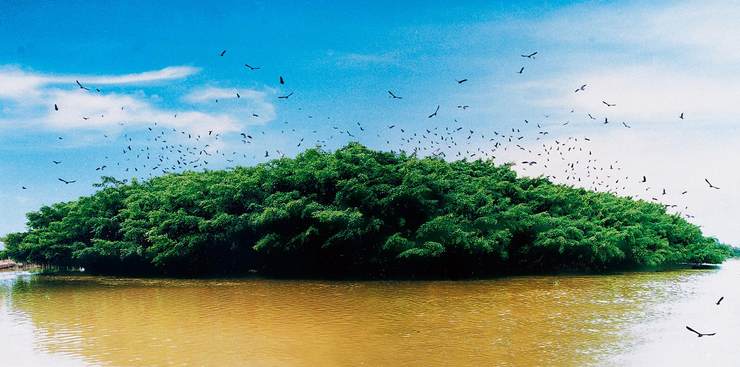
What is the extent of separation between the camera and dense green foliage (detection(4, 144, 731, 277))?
64.4ft

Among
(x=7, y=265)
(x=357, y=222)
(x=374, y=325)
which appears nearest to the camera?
(x=374, y=325)

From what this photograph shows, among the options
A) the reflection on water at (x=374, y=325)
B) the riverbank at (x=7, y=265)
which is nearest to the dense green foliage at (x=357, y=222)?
the reflection on water at (x=374, y=325)

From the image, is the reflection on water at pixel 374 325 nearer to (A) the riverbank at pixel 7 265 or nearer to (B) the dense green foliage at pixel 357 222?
(B) the dense green foliage at pixel 357 222

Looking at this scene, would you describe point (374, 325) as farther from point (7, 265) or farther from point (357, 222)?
point (7, 265)

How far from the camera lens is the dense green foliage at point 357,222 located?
19.6 meters

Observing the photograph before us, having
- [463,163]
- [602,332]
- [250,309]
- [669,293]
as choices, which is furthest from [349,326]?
[463,163]

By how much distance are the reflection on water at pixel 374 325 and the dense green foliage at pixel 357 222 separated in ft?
7.91

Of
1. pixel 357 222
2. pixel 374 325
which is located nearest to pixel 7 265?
pixel 357 222

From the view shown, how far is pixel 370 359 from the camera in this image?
7918mm

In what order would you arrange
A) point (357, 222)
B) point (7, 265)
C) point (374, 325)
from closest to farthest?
point (374, 325), point (357, 222), point (7, 265)

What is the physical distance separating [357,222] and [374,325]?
27.3ft

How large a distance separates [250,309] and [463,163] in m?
14.2

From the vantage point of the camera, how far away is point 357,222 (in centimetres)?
1886

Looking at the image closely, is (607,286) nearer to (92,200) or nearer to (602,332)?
(602,332)
